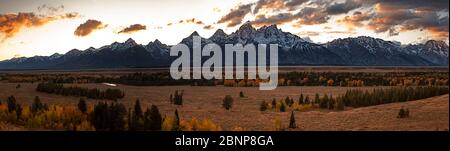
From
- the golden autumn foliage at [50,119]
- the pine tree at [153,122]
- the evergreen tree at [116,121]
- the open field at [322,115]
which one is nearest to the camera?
the pine tree at [153,122]

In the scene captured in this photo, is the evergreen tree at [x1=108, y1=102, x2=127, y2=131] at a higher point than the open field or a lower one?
higher

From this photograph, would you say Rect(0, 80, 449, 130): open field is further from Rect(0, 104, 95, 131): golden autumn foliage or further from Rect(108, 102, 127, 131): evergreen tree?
Rect(0, 104, 95, 131): golden autumn foliage

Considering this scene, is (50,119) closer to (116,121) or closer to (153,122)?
(116,121)

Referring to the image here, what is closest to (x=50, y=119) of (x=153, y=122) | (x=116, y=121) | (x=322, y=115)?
(x=116, y=121)

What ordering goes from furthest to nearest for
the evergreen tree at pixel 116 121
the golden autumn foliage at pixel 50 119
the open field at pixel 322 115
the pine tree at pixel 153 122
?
the open field at pixel 322 115, the golden autumn foliage at pixel 50 119, the evergreen tree at pixel 116 121, the pine tree at pixel 153 122

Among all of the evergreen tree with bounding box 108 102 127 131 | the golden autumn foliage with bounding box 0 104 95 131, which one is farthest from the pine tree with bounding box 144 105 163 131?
the golden autumn foliage with bounding box 0 104 95 131

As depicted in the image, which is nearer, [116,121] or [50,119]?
[116,121]

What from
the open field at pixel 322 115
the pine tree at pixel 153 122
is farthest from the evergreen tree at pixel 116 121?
the open field at pixel 322 115

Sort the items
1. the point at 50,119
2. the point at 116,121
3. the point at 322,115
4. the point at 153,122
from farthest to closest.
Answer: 1. the point at 322,115
2. the point at 50,119
3. the point at 116,121
4. the point at 153,122

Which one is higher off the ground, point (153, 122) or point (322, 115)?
point (153, 122)

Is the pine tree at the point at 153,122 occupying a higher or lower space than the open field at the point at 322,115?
higher

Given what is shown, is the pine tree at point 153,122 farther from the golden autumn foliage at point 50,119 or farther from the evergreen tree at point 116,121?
the golden autumn foliage at point 50,119

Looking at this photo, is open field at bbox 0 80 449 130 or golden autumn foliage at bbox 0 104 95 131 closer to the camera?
golden autumn foliage at bbox 0 104 95 131
